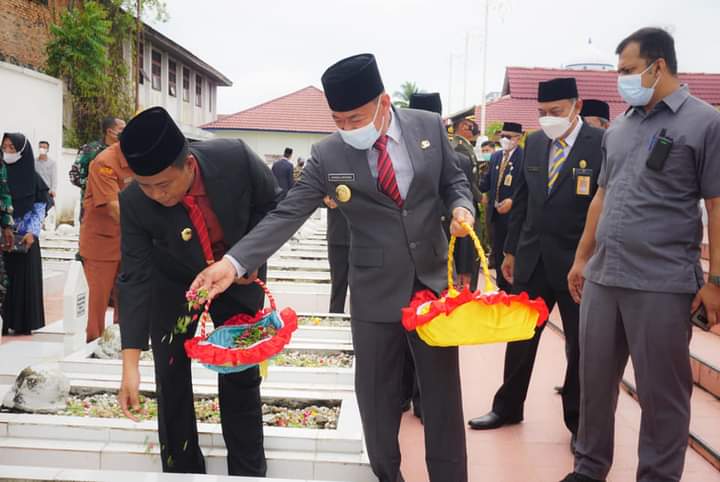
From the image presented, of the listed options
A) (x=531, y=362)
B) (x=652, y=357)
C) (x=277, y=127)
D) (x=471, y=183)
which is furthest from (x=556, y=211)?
(x=277, y=127)

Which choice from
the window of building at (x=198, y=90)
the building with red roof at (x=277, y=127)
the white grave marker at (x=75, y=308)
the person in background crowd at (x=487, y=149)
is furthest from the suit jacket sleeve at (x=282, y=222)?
the window of building at (x=198, y=90)

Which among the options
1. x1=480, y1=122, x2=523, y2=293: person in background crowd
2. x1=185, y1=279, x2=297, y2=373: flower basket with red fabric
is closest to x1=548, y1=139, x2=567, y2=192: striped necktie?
x1=185, y1=279, x2=297, y2=373: flower basket with red fabric

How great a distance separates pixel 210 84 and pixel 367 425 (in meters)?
27.9

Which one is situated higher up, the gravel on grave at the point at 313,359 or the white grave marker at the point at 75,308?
the white grave marker at the point at 75,308

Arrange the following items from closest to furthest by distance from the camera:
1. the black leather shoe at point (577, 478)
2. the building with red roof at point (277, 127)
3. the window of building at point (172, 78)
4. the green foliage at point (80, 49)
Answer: the black leather shoe at point (577, 478)
the green foliage at point (80, 49)
the window of building at point (172, 78)
the building with red roof at point (277, 127)

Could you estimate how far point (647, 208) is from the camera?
2.46 m

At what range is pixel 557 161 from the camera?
11.0ft

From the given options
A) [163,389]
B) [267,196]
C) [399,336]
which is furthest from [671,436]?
[163,389]

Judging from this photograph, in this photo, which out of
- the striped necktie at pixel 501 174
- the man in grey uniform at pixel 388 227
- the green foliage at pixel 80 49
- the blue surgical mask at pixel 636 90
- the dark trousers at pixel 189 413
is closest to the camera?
the man in grey uniform at pixel 388 227

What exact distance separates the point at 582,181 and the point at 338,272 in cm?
275

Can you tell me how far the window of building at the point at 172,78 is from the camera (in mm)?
23375

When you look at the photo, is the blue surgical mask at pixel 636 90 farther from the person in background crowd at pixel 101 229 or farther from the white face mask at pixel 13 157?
the white face mask at pixel 13 157

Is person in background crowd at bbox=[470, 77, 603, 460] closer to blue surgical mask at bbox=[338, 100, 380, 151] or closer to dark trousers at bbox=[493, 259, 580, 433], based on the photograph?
dark trousers at bbox=[493, 259, 580, 433]

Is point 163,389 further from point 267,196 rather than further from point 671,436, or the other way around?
point 671,436
